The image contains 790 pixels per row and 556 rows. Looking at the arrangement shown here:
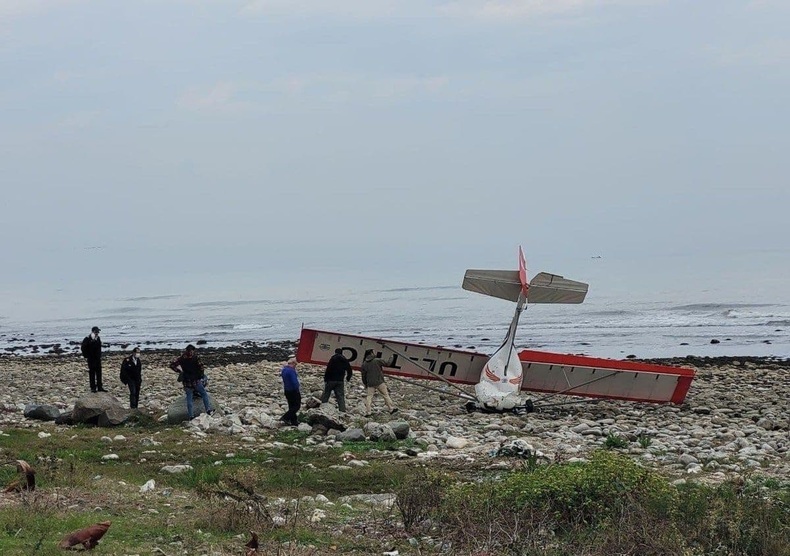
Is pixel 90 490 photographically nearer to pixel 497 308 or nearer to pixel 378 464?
pixel 378 464

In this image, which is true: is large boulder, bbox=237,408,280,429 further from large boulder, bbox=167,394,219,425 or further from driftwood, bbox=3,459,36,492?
driftwood, bbox=3,459,36,492

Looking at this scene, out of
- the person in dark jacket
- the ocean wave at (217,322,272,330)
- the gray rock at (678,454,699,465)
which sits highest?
the person in dark jacket

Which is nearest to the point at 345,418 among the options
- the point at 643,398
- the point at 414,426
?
the point at 414,426

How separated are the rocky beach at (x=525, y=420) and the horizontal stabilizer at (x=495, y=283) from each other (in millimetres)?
2812

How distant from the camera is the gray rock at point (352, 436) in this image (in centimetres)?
1630

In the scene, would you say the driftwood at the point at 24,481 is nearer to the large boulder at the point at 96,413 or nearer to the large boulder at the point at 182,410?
the large boulder at the point at 96,413

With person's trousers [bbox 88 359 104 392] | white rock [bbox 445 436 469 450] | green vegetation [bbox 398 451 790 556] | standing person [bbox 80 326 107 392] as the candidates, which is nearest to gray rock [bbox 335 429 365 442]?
white rock [bbox 445 436 469 450]

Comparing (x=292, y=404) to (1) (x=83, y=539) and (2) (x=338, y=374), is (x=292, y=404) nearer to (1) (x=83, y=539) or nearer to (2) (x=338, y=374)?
(2) (x=338, y=374)

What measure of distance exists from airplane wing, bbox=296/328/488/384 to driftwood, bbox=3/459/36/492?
44.7 ft

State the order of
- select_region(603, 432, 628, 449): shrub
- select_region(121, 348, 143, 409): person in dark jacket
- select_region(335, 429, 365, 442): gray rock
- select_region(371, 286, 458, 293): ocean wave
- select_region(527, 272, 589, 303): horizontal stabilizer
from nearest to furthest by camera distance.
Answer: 1. select_region(603, 432, 628, 449): shrub
2. select_region(335, 429, 365, 442): gray rock
3. select_region(121, 348, 143, 409): person in dark jacket
4. select_region(527, 272, 589, 303): horizontal stabilizer
5. select_region(371, 286, 458, 293): ocean wave

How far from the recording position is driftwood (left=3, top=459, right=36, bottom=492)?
1024 centimetres

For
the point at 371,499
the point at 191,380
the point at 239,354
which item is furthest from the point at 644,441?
the point at 239,354

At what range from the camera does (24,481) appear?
10578mm

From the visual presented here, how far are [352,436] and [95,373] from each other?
36.4 ft
